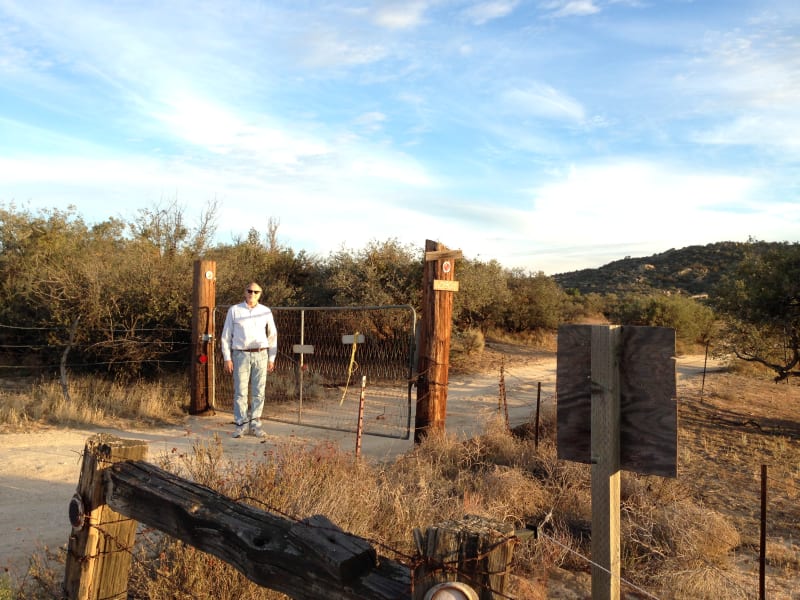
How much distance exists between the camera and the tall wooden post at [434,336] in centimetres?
831

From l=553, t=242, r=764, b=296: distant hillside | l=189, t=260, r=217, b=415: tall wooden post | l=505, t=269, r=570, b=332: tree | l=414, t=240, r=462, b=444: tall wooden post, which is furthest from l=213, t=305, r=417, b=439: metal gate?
l=553, t=242, r=764, b=296: distant hillside

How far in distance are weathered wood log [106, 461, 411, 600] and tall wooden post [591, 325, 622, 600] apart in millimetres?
982

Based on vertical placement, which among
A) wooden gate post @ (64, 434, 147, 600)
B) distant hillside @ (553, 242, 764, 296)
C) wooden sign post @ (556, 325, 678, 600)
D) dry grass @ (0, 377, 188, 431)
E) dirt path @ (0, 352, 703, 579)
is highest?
distant hillside @ (553, 242, 764, 296)

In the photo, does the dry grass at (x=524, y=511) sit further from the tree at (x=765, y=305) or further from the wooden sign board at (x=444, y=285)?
the tree at (x=765, y=305)

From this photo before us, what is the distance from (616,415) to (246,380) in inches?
279

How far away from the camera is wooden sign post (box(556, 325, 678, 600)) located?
285cm

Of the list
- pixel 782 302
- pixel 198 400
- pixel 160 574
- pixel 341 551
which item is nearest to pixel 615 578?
pixel 341 551

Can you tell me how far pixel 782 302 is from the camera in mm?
11086

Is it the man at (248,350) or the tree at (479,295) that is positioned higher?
the tree at (479,295)

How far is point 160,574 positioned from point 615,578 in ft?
8.59

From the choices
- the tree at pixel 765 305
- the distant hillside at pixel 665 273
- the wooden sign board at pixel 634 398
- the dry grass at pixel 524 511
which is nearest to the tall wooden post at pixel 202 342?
the dry grass at pixel 524 511

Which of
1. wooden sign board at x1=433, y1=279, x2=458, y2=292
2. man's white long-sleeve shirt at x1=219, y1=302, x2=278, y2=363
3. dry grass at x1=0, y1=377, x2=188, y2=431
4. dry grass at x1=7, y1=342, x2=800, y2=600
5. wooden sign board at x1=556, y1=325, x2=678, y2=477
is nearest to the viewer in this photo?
wooden sign board at x1=556, y1=325, x2=678, y2=477

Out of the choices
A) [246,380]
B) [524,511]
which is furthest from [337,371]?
[524,511]

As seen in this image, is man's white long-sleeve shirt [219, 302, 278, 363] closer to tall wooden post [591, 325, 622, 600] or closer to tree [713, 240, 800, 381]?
tall wooden post [591, 325, 622, 600]
